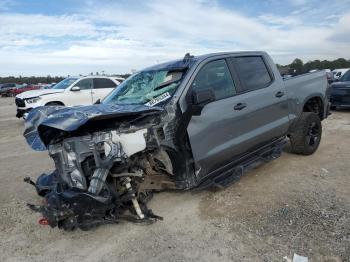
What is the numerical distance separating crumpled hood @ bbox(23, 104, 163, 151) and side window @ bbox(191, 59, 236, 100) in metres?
0.78

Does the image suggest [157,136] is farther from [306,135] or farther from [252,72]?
[306,135]

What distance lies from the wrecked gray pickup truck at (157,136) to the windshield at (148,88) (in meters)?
0.02

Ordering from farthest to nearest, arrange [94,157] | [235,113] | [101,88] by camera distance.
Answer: [101,88], [235,113], [94,157]

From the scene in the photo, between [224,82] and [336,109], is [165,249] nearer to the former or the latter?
[224,82]

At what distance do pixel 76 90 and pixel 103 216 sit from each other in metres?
10.5

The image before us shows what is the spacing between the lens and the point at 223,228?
3920mm

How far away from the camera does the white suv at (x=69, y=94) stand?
12953 millimetres

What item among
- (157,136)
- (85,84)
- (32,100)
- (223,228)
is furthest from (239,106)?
(85,84)

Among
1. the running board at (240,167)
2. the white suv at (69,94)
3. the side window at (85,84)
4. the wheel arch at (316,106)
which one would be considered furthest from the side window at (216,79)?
the side window at (85,84)

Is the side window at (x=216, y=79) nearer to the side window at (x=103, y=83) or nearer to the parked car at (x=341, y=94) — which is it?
the parked car at (x=341, y=94)

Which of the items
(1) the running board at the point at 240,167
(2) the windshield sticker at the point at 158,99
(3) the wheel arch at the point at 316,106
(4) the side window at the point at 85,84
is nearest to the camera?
(2) the windshield sticker at the point at 158,99

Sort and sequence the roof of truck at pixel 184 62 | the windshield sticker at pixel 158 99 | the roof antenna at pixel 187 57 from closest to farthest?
the windshield sticker at pixel 158 99
the roof of truck at pixel 184 62
the roof antenna at pixel 187 57

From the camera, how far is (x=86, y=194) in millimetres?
3395

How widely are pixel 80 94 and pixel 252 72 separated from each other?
31.7 feet
